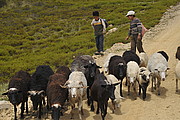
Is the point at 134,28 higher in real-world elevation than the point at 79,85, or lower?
higher

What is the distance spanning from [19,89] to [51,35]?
860 inches

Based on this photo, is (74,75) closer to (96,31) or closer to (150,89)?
(150,89)

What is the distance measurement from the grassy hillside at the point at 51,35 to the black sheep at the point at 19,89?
6817 millimetres

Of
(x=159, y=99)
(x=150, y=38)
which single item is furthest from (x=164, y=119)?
(x=150, y=38)

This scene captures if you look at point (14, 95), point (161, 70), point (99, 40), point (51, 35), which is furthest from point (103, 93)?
point (51, 35)

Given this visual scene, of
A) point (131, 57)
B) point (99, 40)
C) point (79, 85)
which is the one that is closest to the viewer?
point (79, 85)

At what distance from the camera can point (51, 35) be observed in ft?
99.6

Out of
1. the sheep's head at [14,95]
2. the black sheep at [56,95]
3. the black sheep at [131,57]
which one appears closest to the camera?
the black sheep at [56,95]

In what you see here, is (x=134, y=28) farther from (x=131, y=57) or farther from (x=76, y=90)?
(x=76, y=90)

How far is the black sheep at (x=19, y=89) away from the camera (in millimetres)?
8555

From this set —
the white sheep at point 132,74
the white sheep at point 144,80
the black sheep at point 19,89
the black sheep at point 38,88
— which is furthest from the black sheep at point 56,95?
the white sheep at point 144,80

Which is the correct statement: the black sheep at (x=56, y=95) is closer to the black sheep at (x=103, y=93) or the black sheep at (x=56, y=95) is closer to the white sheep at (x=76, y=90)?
the white sheep at (x=76, y=90)

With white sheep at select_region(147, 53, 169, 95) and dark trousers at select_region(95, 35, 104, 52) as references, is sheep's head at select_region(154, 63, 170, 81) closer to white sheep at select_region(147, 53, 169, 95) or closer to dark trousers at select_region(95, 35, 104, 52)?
white sheep at select_region(147, 53, 169, 95)

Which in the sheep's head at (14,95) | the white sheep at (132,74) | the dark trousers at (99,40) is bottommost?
the sheep's head at (14,95)
